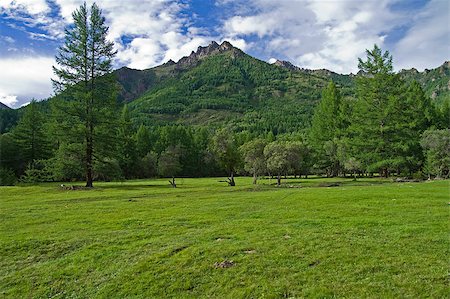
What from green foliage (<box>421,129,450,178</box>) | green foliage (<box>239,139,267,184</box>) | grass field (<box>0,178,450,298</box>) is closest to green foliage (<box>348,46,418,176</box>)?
green foliage (<box>421,129,450,178</box>)

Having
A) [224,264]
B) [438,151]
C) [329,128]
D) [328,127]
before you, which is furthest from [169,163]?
[224,264]

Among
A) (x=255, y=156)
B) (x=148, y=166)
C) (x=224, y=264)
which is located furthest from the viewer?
(x=148, y=166)

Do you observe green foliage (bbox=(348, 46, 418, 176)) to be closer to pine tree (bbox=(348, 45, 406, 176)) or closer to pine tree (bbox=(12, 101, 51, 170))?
pine tree (bbox=(348, 45, 406, 176))

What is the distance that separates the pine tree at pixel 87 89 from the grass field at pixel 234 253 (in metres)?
24.0

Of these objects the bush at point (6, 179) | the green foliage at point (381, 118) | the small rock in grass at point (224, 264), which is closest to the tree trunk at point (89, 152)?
the bush at point (6, 179)

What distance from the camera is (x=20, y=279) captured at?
39.3 ft

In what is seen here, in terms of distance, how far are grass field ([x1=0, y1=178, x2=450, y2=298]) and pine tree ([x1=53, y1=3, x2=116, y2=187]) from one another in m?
24.0

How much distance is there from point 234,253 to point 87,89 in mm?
38535

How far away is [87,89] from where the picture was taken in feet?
146

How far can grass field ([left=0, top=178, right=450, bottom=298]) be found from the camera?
9.86 meters

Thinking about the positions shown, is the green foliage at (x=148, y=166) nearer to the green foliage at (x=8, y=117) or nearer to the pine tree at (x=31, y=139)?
the pine tree at (x=31, y=139)

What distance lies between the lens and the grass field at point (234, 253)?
986 centimetres

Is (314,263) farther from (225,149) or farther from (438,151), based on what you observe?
(225,149)

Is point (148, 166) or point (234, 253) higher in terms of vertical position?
point (148, 166)
